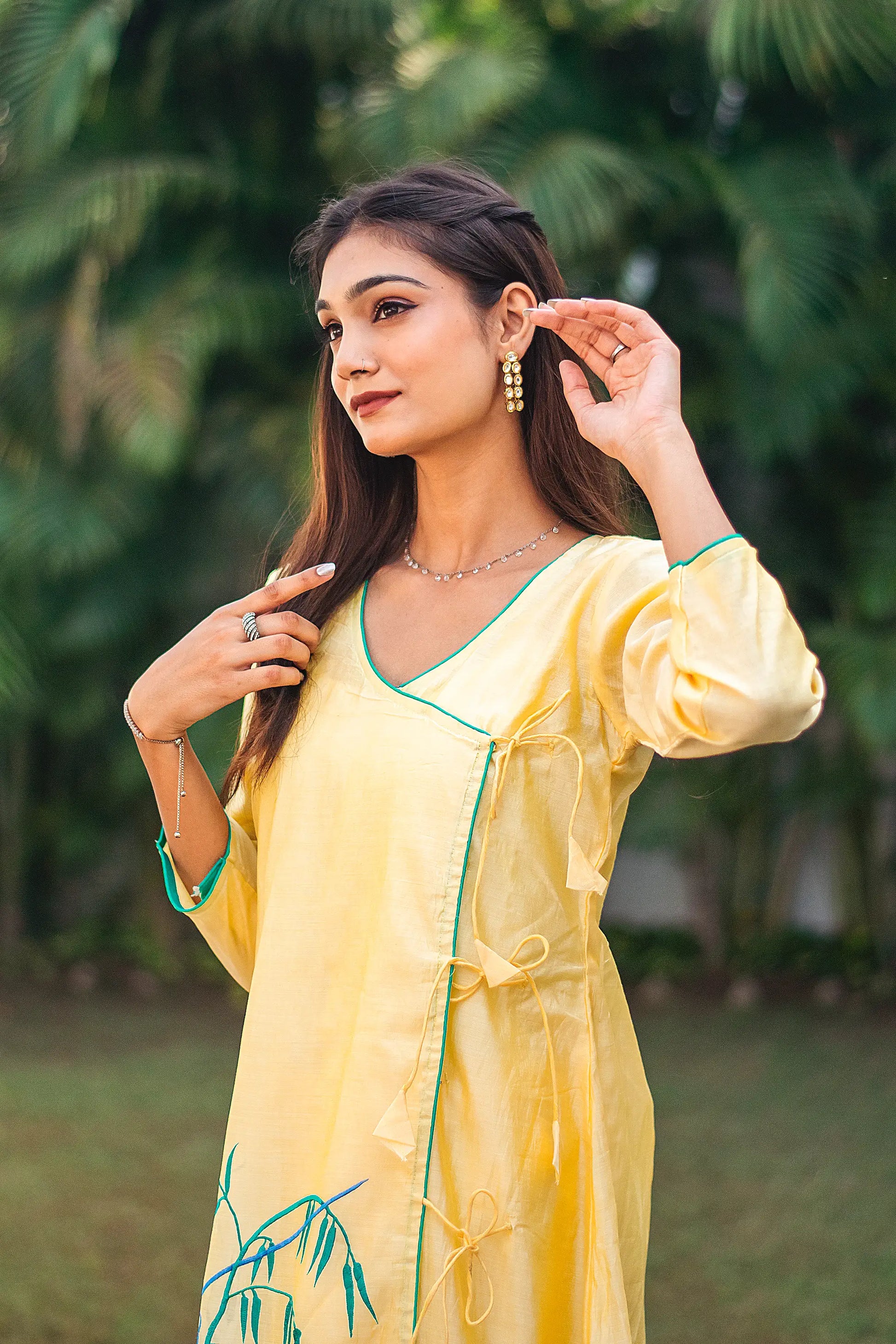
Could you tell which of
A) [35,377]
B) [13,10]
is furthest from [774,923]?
[13,10]

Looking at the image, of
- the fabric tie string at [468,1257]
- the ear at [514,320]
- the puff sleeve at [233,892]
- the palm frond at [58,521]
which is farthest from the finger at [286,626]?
the palm frond at [58,521]

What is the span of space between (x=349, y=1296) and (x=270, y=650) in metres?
0.65

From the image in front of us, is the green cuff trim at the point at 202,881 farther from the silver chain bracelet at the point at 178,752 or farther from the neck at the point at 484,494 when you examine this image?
the neck at the point at 484,494

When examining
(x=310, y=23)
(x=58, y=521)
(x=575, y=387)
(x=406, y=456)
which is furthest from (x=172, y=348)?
(x=575, y=387)

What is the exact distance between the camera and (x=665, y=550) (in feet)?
4.00

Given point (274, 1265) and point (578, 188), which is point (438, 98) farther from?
point (274, 1265)

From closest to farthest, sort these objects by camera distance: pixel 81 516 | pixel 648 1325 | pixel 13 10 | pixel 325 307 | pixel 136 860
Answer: pixel 325 307, pixel 648 1325, pixel 13 10, pixel 81 516, pixel 136 860

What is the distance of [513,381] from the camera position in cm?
149

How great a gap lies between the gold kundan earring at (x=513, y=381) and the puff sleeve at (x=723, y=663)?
1.10 ft

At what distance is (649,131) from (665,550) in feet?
14.8

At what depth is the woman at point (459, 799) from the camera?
1309 millimetres

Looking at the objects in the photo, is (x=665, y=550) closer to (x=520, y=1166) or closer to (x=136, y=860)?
(x=520, y=1166)

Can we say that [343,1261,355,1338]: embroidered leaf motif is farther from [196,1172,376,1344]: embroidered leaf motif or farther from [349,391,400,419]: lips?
[349,391,400,419]: lips

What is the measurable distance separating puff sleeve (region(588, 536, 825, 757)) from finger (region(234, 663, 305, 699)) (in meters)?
0.39
